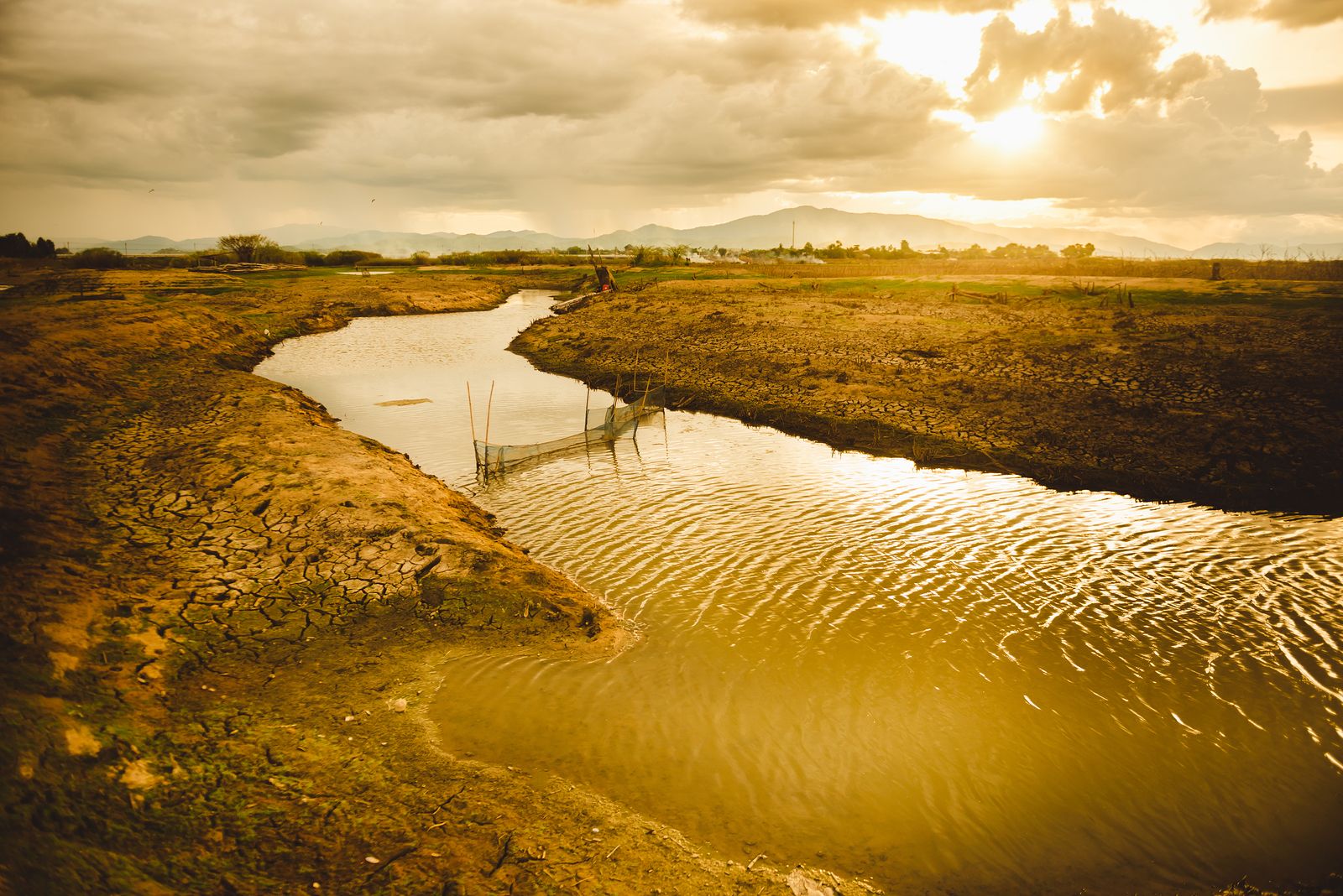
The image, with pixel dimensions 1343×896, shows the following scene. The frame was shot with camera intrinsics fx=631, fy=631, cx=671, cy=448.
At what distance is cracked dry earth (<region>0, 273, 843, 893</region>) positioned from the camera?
504cm

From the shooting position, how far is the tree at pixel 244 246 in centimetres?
9088

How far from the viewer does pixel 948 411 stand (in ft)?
73.8

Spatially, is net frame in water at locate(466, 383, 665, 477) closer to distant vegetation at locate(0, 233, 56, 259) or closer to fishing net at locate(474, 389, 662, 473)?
fishing net at locate(474, 389, 662, 473)

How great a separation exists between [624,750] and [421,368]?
30567 mm

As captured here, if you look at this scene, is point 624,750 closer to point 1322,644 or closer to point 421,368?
point 1322,644

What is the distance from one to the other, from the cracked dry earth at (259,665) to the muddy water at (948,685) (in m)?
0.79

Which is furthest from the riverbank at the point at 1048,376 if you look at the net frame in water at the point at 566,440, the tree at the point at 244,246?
the tree at the point at 244,246

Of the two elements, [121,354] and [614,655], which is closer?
[614,655]

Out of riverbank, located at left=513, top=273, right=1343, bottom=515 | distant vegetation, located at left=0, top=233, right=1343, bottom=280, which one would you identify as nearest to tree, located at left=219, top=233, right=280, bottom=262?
distant vegetation, located at left=0, top=233, right=1343, bottom=280

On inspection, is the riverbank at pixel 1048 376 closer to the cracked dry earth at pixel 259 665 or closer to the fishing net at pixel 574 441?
the fishing net at pixel 574 441

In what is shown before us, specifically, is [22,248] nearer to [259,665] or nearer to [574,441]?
[574,441]

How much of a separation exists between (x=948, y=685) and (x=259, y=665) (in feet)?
30.5

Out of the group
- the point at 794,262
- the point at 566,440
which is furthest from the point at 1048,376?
the point at 794,262

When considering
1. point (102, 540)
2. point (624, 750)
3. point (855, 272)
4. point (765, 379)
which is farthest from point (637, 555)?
point (855, 272)
